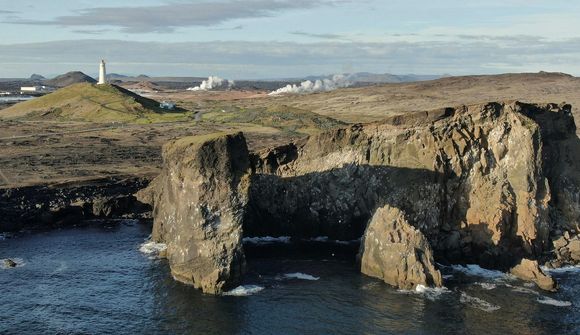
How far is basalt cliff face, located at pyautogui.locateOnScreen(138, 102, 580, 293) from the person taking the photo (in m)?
56.1

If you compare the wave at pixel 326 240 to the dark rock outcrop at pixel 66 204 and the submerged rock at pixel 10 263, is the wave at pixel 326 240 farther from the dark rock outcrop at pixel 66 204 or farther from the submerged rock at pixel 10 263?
the submerged rock at pixel 10 263

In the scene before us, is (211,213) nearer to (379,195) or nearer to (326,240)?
(326,240)

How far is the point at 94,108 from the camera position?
6718 inches

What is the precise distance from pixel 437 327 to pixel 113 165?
74016 millimetres

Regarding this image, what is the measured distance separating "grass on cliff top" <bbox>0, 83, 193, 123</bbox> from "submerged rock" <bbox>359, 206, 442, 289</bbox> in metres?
114

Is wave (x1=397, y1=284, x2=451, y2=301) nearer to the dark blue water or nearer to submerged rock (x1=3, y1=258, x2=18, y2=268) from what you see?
the dark blue water

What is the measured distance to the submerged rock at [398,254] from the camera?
182 feet

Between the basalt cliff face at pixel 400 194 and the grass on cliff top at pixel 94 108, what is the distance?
97884 mm

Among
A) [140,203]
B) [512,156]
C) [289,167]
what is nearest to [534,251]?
[512,156]

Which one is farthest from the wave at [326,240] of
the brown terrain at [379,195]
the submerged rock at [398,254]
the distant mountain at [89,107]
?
the distant mountain at [89,107]

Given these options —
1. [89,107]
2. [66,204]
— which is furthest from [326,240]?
[89,107]

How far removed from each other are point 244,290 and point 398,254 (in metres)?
14.3

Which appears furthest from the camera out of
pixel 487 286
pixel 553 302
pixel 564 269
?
pixel 564 269

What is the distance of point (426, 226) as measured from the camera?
64562mm
